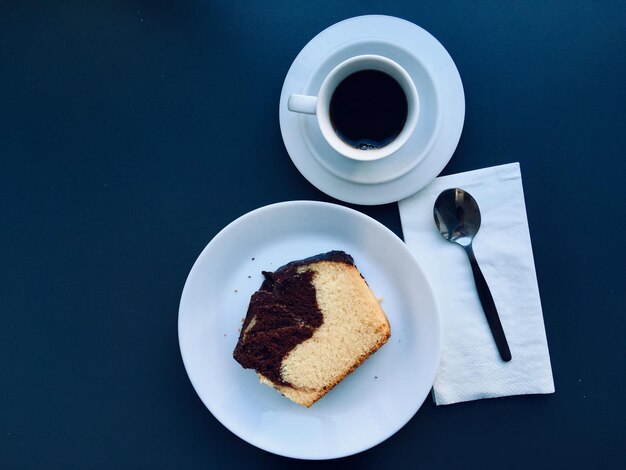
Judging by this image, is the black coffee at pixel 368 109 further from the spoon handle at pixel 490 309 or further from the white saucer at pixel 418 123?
the spoon handle at pixel 490 309

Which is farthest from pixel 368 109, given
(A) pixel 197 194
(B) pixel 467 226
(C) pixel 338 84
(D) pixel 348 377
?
(D) pixel 348 377

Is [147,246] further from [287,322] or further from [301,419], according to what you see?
[301,419]

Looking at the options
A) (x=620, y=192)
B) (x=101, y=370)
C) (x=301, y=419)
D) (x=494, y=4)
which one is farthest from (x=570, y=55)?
(x=101, y=370)

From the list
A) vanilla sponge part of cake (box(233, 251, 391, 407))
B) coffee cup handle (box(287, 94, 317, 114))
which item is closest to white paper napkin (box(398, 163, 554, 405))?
vanilla sponge part of cake (box(233, 251, 391, 407))

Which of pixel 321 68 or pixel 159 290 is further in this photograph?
pixel 159 290

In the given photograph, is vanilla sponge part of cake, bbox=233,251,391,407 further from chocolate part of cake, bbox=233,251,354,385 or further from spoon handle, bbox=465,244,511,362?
spoon handle, bbox=465,244,511,362

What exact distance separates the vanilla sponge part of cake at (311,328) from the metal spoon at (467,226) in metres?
0.24

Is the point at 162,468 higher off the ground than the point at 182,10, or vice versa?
the point at 182,10

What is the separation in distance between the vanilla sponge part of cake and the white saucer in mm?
182

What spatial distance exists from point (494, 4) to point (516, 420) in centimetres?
101

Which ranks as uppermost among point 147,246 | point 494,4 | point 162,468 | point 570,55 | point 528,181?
point 494,4

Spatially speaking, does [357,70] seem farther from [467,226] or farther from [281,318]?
[281,318]

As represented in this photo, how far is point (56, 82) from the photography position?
1330 millimetres

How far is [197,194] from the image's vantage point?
131 centimetres
